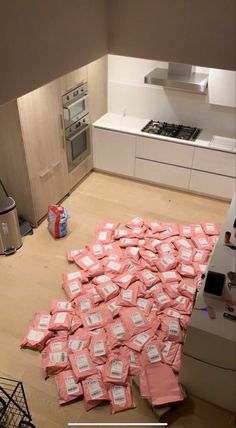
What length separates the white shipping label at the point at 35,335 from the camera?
2880mm

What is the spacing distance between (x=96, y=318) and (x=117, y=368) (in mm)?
490

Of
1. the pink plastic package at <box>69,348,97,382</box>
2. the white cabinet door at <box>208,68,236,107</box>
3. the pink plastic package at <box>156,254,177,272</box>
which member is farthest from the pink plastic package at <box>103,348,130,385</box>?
the white cabinet door at <box>208,68,236,107</box>

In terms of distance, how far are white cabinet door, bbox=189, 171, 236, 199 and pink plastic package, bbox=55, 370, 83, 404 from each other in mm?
2755

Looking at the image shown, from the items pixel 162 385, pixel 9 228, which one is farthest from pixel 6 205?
pixel 162 385

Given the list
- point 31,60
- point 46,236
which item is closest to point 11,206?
point 46,236

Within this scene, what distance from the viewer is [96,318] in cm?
306

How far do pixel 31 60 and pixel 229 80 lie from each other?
2.93 meters

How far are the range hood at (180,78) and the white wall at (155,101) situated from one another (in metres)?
0.36

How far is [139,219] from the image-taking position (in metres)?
4.21

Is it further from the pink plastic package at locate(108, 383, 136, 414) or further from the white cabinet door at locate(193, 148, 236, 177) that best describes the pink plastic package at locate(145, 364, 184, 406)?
the white cabinet door at locate(193, 148, 236, 177)

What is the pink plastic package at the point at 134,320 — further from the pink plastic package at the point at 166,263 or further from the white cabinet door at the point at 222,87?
the white cabinet door at the point at 222,87

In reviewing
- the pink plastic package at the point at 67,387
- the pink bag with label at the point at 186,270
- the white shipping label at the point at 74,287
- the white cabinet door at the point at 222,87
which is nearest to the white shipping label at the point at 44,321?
the white shipping label at the point at 74,287

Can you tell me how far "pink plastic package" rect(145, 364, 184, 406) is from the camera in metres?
2.45

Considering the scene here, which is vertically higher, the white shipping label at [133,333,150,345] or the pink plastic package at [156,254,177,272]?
the pink plastic package at [156,254,177,272]
